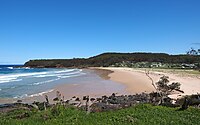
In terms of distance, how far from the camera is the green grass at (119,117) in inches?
474

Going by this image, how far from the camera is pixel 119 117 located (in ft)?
42.0

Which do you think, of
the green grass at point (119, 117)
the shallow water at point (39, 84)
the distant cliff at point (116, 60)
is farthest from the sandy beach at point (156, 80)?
the distant cliff at point (116, 60)

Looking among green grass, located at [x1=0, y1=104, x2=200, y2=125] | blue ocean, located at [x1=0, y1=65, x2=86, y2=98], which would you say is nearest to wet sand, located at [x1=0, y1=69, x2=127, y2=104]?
blue ocean, located at [x1=0, y1=65, x2=86, y2=98]

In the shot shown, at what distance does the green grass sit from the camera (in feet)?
39.5

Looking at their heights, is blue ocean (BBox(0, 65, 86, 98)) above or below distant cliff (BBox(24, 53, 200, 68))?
below

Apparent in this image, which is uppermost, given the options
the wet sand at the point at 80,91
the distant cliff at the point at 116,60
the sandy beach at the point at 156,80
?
the distant cliff at the point at 116,60

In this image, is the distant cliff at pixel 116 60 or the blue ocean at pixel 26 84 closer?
the blue ocean at pixel 26 84

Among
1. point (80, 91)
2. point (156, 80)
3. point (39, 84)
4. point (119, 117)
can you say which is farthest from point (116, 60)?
point (119, 117)

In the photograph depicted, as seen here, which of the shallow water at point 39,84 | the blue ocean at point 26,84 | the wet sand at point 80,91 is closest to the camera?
the wet sand at point 80,91

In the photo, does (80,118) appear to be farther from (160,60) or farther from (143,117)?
(160,60)

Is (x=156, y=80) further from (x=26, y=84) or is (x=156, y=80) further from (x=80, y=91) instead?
(x=26, y=84)

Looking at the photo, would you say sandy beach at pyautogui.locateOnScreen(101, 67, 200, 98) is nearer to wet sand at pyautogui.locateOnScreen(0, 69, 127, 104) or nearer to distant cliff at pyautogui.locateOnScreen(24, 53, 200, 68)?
wet sand at pyautogui.locateOnScreen(0, 69, 127, 104)

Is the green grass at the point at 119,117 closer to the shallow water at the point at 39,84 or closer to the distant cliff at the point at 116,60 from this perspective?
the shallow water at the point at 39,84

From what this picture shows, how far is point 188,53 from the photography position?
156 m
